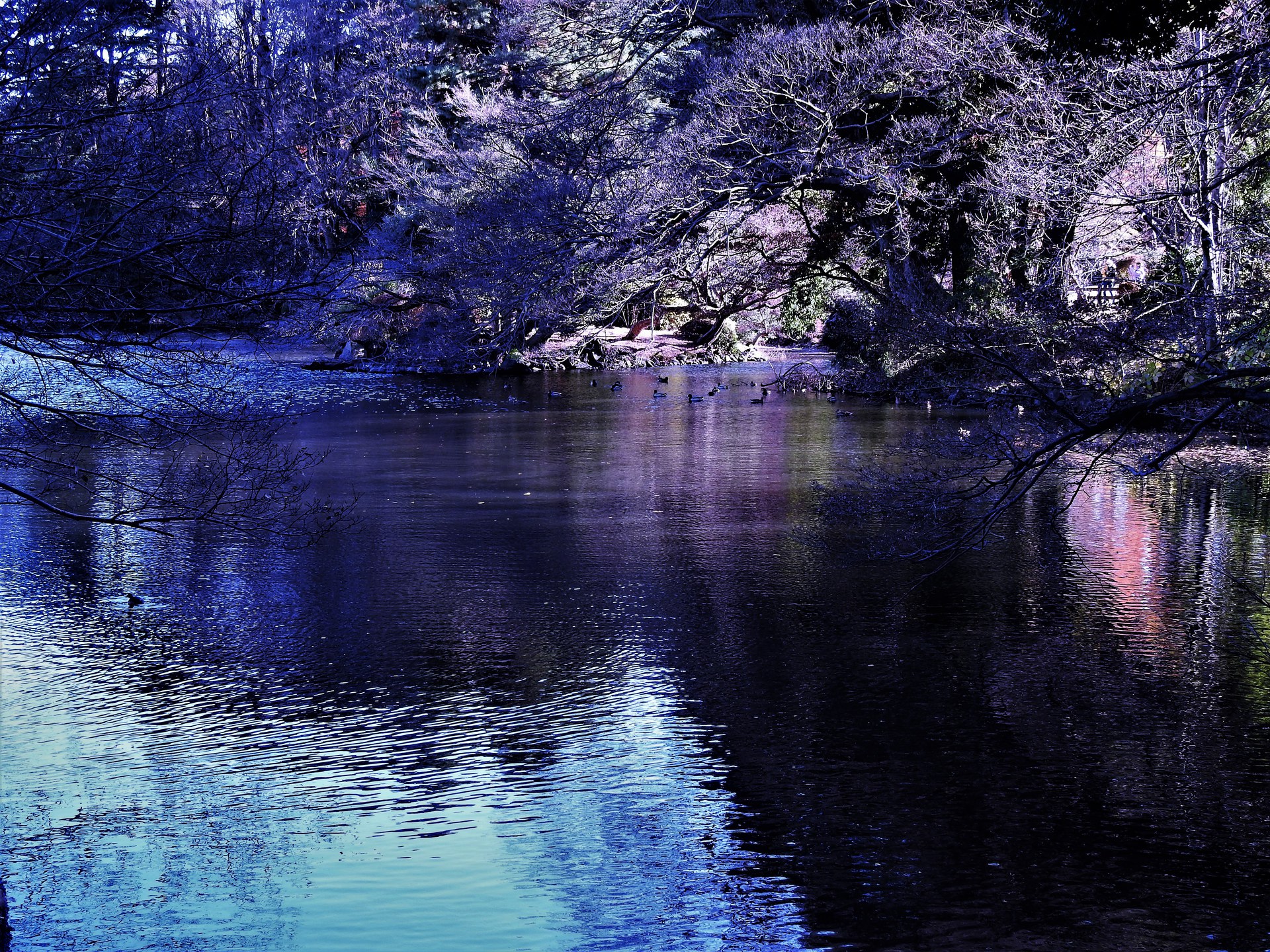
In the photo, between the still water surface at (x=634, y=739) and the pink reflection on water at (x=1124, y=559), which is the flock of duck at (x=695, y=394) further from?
the still water surface at (x=634, y=739)

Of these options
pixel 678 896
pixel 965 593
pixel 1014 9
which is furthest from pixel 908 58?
pixel 678 896

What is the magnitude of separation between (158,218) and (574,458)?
36.1 ft

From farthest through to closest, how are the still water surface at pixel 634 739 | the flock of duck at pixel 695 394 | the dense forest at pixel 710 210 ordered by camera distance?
1. the flock of duck at pixel 695 394
2. the dense forest at pixel 710 210
3. the still water surface at pixel 634 739

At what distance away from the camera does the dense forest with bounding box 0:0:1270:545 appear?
589 centimetres

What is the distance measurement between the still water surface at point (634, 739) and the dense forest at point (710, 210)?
46.3 inches

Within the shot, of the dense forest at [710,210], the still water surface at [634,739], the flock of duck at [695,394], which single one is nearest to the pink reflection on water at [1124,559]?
the still water surface at [634,739]

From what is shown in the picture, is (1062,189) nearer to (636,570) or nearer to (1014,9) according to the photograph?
(1014,9)

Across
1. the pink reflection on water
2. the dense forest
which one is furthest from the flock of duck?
the pink reflection on water

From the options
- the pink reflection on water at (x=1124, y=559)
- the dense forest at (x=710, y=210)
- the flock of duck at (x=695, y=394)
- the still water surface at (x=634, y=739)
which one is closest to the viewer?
the still water surface at (x=634, y=739)

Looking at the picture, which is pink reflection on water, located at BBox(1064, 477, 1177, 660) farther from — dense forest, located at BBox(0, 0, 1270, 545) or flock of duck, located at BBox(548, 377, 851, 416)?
flock of duck, located at BBox(548, 377, 851, 416)

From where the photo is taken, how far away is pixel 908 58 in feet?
55.9

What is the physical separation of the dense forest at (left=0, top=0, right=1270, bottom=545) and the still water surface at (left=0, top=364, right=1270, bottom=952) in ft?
3.86

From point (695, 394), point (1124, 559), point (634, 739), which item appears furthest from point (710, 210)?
point (634, 739)

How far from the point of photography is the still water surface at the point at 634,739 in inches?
209
